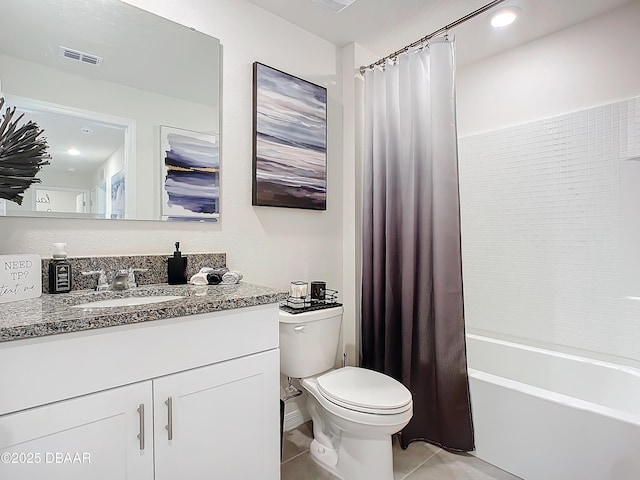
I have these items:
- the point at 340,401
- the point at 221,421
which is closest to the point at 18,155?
the point at 221,421

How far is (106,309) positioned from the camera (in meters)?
1.00

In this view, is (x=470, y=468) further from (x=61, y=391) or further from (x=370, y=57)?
(x=370, y=57)

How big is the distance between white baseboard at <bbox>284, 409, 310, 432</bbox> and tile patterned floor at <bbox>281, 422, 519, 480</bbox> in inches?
4.3

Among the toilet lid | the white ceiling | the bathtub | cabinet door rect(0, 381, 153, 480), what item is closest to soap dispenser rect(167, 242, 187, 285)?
cabinet door rect(0, 381, 153, 480)

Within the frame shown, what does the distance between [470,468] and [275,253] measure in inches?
57.1

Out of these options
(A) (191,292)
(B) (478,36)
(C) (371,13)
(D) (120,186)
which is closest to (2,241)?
(D) (120,186)

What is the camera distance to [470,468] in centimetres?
173

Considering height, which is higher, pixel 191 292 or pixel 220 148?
pixel 220 148

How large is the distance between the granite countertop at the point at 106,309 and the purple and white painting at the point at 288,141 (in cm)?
70

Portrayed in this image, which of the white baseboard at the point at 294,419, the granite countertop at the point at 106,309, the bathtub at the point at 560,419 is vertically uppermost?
the granite countertop at the point at 106,309

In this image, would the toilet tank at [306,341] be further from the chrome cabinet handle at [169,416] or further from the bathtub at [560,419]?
the bathtub at [560,419]

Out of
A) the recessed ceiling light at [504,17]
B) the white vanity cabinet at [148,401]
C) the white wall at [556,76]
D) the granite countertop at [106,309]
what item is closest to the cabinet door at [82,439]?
the white vanity cabinet at [148,401]

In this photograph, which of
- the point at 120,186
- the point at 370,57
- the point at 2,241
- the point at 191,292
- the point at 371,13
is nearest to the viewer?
the point at 2,241

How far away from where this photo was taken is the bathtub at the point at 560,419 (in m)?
1.41
